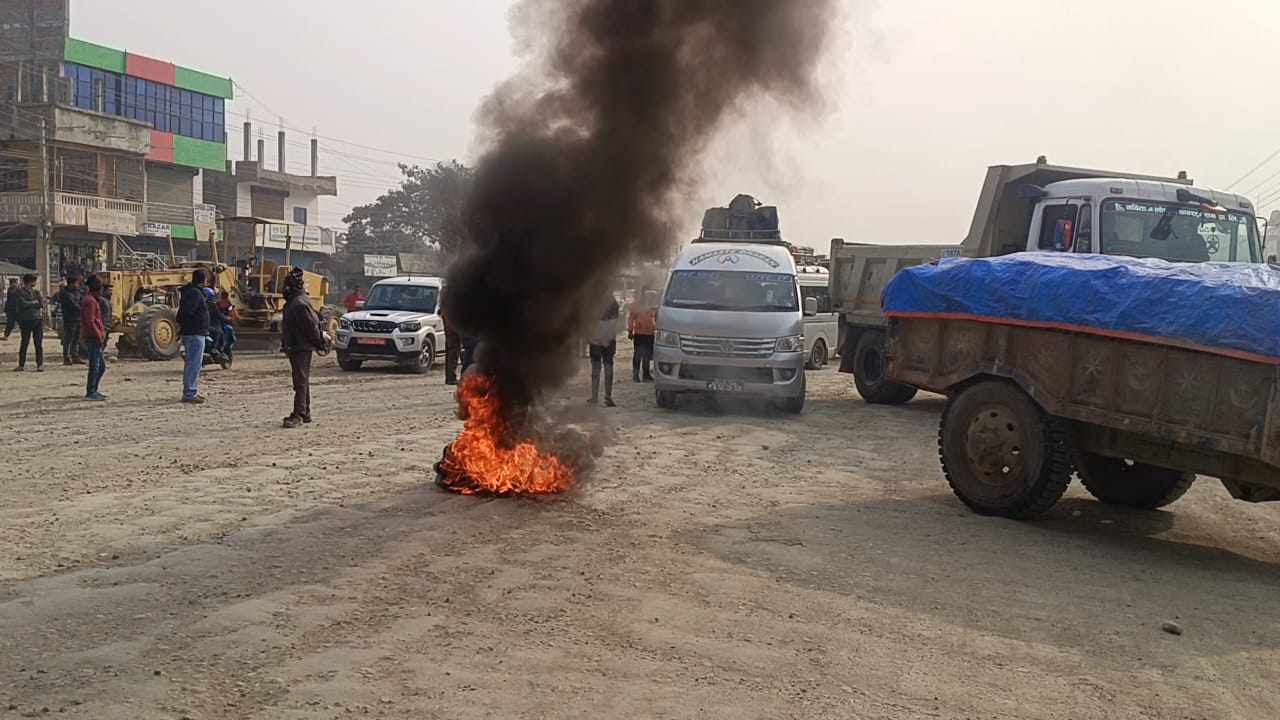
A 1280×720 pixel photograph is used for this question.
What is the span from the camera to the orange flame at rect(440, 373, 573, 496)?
8.03 m

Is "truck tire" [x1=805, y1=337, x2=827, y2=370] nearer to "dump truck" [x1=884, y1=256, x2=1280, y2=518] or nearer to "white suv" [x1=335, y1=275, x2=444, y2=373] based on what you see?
"white suv" [x1=335, y1=275, x2=444, y2=373]

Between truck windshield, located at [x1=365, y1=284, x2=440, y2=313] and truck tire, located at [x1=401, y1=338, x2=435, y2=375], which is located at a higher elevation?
truck windshield, located at [x1=365, y1=284, x2=440, y2=313]

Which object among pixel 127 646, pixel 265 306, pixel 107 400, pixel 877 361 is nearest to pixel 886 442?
pixel 877 361

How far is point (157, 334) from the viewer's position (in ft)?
70.1

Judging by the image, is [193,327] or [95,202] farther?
[95,202]

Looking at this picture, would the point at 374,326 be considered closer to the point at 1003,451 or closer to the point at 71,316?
the point at 71,316

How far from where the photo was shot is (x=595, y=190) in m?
8.17

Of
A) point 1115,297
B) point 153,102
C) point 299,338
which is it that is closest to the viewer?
point 1115,297

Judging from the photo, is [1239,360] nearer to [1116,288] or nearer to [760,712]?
[1116,288]

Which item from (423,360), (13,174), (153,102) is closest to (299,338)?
(423,360)

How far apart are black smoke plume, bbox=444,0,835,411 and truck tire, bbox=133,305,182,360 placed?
1557 centimetres

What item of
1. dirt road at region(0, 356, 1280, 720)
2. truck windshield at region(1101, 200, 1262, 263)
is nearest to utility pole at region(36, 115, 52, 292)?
dirt road at region(0, 356, 1280, 720)

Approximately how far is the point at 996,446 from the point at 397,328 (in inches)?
556

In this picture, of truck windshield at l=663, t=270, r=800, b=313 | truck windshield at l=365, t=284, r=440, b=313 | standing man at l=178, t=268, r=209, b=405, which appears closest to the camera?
standing man at l=178, t=268, r=209, b=405
